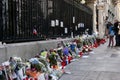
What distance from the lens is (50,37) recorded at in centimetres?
1160

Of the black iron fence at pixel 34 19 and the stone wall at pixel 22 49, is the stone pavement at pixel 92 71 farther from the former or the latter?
the black iron fence at pixel 34 19

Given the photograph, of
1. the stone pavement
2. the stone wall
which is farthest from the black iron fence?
the stone pavement

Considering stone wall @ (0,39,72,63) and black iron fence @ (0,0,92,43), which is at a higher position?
black iron fence @ (0,0,92,43)

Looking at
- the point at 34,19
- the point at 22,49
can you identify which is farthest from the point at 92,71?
the point at 34,19

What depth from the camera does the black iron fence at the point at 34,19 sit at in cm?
781

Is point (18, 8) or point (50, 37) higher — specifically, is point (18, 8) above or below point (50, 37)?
above

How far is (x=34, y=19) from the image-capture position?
970cm

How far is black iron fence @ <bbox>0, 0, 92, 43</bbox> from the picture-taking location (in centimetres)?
781

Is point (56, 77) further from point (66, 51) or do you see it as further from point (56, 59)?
point (66, 51)

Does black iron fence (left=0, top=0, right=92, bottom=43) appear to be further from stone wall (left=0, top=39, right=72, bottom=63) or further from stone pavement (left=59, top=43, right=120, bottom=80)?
stone pavement (left=59, top=43, right=120, bottom=80)

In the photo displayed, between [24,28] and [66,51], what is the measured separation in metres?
2.13

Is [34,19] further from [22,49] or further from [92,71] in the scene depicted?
[92,71]

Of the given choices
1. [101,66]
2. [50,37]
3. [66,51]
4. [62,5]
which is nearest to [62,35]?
[62,5]

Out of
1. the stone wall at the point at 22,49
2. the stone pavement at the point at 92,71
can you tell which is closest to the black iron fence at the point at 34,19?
the stone wall at the point at 22,49
